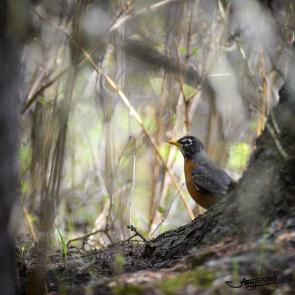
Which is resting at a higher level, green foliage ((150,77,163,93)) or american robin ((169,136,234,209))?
green foliage ((150,77,163,93))

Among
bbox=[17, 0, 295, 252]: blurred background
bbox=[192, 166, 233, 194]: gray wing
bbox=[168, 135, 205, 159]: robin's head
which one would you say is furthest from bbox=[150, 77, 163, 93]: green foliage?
bbox=[192, 166, 233, 194]: gray wing

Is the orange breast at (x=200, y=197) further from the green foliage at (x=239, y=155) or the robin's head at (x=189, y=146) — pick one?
the green foliage at (x=239, y=155)

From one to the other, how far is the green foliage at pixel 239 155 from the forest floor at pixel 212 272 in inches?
150

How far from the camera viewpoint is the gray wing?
21.2 ft

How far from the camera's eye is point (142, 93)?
778cm

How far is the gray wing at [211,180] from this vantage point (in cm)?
646

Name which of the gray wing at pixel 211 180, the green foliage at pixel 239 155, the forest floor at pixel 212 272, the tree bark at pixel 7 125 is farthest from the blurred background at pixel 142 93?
the tree bark at pixel 7 125

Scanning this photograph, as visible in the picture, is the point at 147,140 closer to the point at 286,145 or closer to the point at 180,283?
the point at 286,145

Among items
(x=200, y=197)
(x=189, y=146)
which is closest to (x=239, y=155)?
(x=189, y=146)

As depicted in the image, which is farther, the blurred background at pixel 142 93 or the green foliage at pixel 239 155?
the green foliage at pixel 239 155

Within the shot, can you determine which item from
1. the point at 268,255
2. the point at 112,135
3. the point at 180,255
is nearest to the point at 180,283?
the point at 268,255
